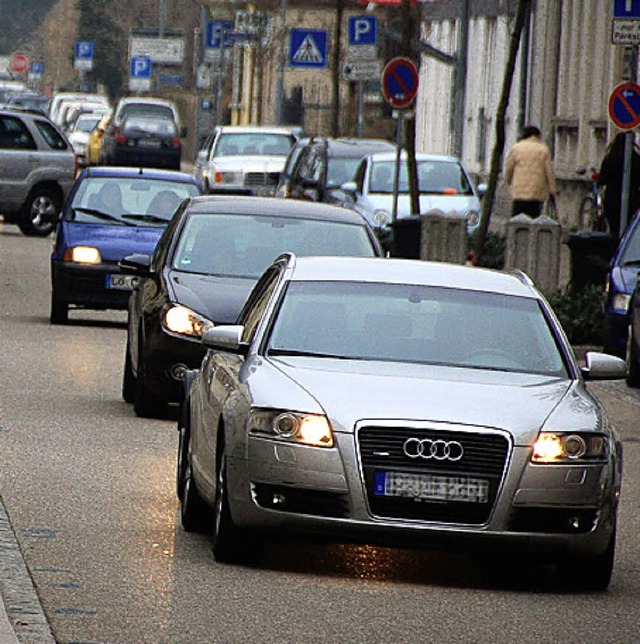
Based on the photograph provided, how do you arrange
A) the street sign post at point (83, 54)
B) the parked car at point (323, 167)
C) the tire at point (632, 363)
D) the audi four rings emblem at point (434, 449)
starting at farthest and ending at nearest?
1. the street sign post at point (83, 54)
2. the parked car at point (323, 167)
3. the tire at point (632, 363)
4. the audi four rings emblem at point (434, 449)

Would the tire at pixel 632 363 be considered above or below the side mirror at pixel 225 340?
below

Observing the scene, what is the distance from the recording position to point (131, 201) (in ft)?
77.2

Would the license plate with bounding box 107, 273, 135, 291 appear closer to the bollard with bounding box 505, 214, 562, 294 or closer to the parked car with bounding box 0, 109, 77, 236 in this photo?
→ the bollard with bounding box 505, 214, 562, 294

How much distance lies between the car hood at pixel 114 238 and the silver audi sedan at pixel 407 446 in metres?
12.1

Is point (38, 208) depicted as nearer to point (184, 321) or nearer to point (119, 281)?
point (119, 281)

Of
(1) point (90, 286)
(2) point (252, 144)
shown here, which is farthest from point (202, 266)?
(2) point (252, 144)

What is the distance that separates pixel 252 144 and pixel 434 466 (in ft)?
126

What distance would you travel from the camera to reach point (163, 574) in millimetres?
9227

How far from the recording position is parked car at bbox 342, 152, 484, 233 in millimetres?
31812

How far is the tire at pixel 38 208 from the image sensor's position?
37.4 meters

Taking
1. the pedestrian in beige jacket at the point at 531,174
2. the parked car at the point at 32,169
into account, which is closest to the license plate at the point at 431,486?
the pedestrian in beige jacket at the point at 531,174

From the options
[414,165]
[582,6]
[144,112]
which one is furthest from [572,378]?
[144,112]

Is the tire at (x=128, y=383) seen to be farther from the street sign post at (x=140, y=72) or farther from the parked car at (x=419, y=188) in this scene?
the street sign post at (x=140, y=72)

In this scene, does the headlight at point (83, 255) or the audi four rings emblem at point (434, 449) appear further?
the headlight at point (83, 255)
